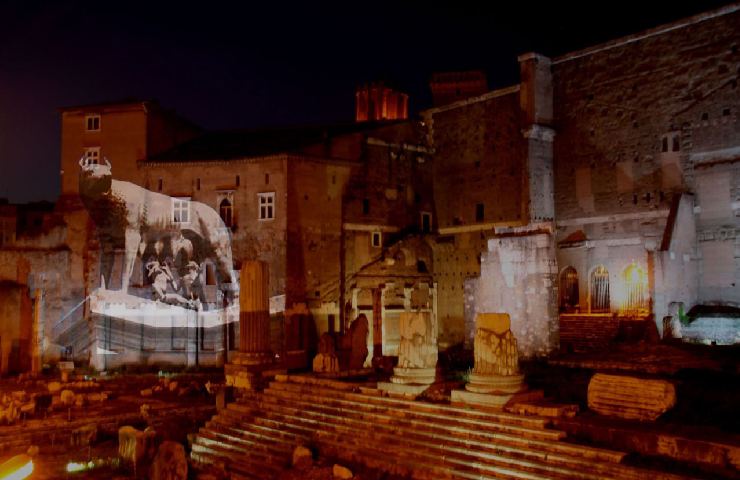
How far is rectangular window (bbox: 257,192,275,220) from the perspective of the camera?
32.2 meters

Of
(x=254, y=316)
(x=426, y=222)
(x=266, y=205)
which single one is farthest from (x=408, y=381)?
(x=426, y=222)

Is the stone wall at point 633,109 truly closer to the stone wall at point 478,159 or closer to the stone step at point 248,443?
the stone wall at point 478,159

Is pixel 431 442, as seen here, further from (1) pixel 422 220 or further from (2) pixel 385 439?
(1) pixel 422 220

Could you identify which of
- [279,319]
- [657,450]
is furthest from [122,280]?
[657,450]

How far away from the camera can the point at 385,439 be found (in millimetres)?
13352

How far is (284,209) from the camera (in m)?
31.9

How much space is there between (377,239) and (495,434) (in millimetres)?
23755

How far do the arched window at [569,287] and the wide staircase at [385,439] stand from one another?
60.1ft

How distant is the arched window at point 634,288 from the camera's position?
29312mm

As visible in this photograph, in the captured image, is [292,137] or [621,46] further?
[292,137]

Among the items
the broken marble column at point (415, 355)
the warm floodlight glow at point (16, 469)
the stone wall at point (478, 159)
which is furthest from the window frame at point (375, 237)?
the warm floodlight glow at point (16, 469)

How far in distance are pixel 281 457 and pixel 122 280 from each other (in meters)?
21.4

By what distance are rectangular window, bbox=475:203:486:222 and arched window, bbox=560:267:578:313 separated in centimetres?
545

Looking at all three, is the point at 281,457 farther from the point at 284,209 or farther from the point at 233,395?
the point at 284,209
